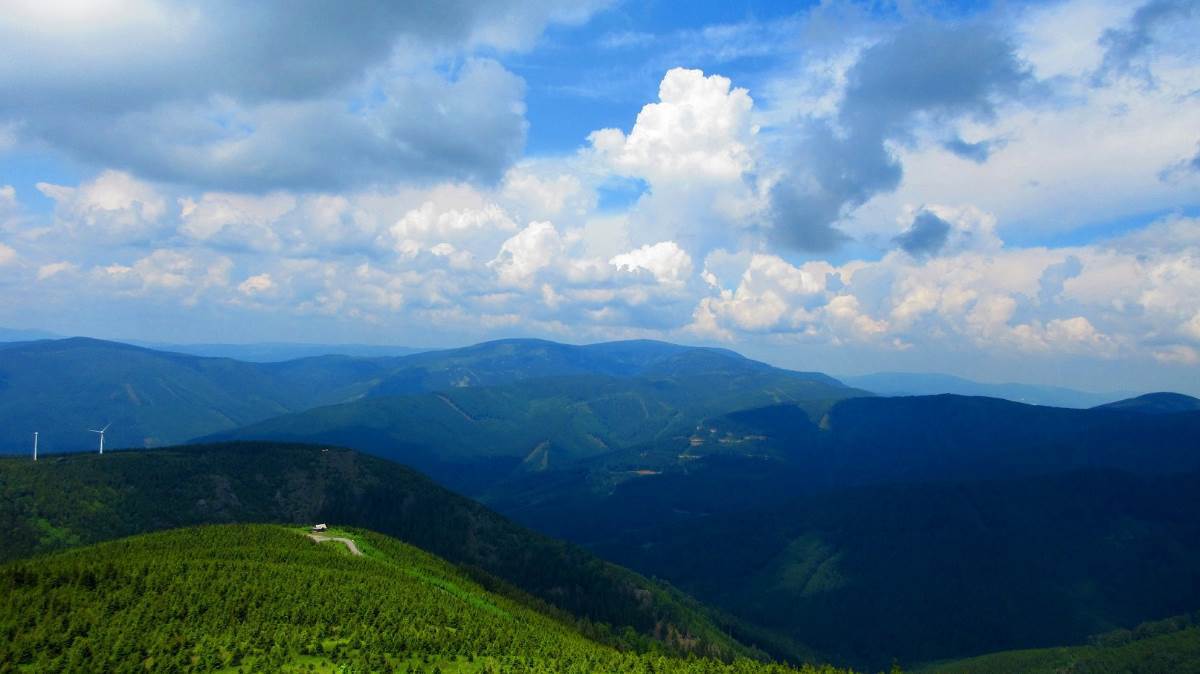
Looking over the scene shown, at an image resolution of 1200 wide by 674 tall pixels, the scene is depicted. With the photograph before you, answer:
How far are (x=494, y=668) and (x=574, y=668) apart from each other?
13.2 metres

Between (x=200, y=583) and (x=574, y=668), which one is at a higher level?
(x=200, y=583)

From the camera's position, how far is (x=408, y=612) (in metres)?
121

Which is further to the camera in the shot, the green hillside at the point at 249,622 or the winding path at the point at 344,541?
the winding path at the point at 344,541

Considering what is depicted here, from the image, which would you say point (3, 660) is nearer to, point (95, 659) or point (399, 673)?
point (95, 659)

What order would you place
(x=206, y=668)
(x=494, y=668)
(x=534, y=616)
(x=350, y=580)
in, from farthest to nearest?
(x=534, y=616), (x=350, y=580), (x=494, y=668), (x=206, y=668)

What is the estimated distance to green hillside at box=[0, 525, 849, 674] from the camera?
87.1 m

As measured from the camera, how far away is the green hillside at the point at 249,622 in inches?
3430

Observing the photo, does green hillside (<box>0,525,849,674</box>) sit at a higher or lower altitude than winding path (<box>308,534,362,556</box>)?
higher

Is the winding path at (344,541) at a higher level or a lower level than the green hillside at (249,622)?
lower

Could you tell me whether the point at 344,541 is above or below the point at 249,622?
below

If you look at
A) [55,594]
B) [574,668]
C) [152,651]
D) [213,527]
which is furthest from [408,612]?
[213,527]

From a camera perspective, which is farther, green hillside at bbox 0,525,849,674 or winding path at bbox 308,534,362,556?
winding path at bbox 308,534,362,556

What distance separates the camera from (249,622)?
10238cm

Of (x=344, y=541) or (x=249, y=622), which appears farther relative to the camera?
(x=344, y=541)
